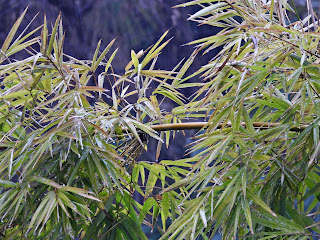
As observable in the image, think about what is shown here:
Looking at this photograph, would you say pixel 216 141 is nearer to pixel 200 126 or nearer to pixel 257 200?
pixel 200 126

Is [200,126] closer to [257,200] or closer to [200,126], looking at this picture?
[200,126]

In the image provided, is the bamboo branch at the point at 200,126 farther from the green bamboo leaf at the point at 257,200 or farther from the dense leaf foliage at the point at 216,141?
the green bamboo leaf at the point at 257,200

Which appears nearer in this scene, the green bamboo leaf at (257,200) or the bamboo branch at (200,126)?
the green bamboo leaf at (257,200)

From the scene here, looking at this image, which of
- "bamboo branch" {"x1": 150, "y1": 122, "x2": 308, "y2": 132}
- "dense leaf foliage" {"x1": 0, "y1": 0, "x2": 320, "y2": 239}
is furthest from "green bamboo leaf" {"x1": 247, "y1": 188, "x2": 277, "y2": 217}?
"bamboo branch" {"x1": 150, "y1": 122, "x2": 308, "y2": 132}

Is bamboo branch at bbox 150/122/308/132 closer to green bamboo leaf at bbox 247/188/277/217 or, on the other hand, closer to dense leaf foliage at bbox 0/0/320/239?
dense leaf foliage at bbox 0/0/320/239

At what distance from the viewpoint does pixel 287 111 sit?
1257 millimetres

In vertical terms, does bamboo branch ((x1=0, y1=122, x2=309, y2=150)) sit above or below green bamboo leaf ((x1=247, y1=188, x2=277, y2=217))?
above

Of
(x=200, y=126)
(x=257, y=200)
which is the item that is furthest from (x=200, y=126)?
(x=257, y=200)

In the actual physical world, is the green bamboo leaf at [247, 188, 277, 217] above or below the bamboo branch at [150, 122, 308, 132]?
below

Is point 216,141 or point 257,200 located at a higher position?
point 216,141

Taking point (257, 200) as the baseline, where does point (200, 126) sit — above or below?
above

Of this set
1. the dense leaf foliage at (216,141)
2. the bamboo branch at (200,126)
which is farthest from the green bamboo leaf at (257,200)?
the bamboo branch at (200,126)

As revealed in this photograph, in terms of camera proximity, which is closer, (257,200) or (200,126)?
(257,200)

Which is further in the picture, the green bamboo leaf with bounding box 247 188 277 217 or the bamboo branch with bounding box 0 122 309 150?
the bamboo branch with bounding box 0 122 309 150
